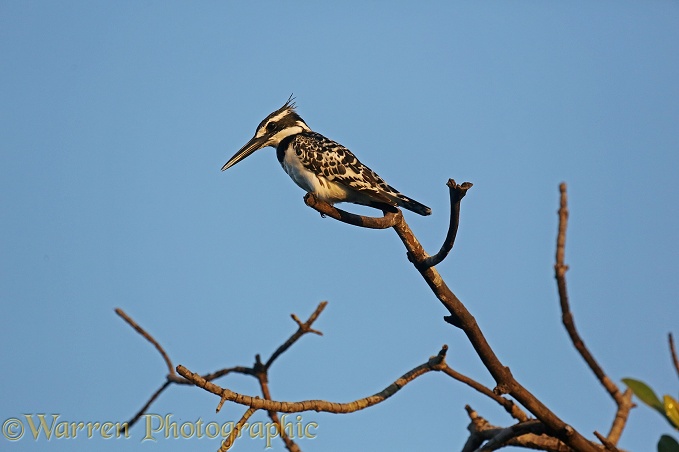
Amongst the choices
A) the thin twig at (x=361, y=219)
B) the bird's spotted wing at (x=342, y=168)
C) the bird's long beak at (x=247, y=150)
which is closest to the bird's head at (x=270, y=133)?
the bird's long beak at (x=247, y=150)

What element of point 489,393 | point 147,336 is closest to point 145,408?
point 147,336

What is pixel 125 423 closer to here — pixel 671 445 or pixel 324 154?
pixel 324 154

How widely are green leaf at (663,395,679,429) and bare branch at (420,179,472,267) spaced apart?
178cm

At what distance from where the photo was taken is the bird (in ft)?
20.0

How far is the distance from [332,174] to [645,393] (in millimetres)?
4152

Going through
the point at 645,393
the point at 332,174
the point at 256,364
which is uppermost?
the point at 332,174

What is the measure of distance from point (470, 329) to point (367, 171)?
2.48 m

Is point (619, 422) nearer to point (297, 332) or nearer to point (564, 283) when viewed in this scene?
point (564, 283)

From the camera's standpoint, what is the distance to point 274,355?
203 inches

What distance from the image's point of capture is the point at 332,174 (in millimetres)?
6508

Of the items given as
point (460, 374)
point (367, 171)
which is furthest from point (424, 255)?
point (367, 171)

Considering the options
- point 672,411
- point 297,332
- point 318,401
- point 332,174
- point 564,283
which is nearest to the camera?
point 672,411

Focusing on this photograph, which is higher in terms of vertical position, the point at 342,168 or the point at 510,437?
the point at 342,168

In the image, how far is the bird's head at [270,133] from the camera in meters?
7.65
